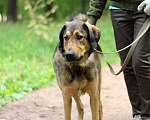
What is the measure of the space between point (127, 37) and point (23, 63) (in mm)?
4267

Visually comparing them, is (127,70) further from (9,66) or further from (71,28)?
(9,66)

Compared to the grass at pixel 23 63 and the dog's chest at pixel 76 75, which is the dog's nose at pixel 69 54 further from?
the grass at pixel 23 63

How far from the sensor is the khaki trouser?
377cm

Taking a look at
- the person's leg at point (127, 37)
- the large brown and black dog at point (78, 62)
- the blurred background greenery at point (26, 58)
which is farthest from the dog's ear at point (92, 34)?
the blurred background greenery at point (26, 58)

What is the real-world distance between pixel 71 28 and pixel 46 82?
12.7 feet

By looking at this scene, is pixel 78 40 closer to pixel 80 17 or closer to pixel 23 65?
pixel 80 17

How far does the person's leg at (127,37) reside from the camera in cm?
408

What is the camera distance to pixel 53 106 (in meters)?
5.62

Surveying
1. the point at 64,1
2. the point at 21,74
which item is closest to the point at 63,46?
the point at 21,74

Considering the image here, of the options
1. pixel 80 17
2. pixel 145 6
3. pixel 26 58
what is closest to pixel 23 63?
pixel 26 58

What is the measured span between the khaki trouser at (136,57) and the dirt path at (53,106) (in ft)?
2.50

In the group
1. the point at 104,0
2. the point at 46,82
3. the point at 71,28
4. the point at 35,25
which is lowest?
the point at 46,82

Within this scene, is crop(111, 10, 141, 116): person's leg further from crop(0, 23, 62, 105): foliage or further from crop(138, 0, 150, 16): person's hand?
crop(0, 23, 62, 105): foliage

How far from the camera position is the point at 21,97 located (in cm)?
605
